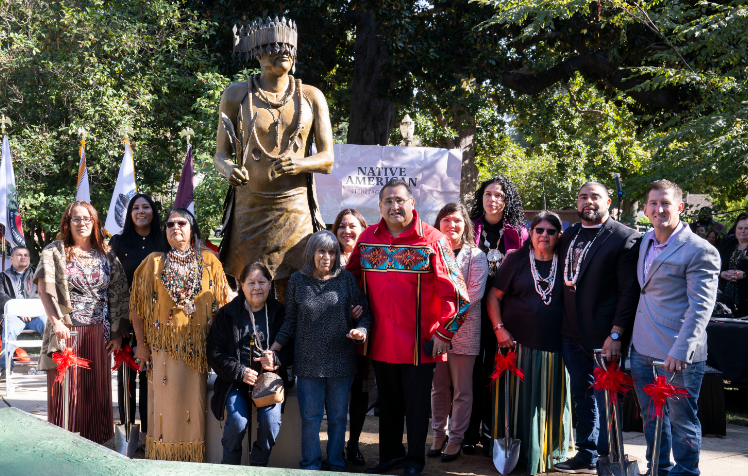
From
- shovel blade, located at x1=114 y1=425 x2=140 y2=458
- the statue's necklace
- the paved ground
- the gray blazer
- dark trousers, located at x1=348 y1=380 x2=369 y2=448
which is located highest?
the statue's necklace

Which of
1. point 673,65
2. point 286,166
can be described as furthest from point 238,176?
point 673,65

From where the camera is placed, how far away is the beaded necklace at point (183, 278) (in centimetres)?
428

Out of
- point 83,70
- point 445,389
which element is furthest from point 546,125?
point 445,389

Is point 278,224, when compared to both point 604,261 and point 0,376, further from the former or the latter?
point 0,376

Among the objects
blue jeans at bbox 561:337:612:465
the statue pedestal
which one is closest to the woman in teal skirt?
blue jeans at bbox 561:337:612:465

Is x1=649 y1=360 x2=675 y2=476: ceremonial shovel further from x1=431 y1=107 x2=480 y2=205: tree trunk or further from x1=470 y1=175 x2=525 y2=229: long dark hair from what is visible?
x1=431 y1=107 x2=480 y2=205: tree trunk

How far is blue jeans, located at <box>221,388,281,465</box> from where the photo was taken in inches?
160

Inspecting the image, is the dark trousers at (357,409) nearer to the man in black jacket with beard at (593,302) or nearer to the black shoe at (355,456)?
the black shoe at (355,456)

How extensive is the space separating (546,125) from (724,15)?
8001mm

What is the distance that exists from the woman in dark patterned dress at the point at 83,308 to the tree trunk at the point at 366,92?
769 centimetres

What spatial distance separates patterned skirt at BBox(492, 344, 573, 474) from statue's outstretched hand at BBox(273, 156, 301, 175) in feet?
6.32

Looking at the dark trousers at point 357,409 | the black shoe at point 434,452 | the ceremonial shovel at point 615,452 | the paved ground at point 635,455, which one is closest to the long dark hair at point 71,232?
the paved ground at point 635,455

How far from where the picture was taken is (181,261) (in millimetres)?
4316

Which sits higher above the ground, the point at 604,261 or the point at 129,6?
the point at 129,6
